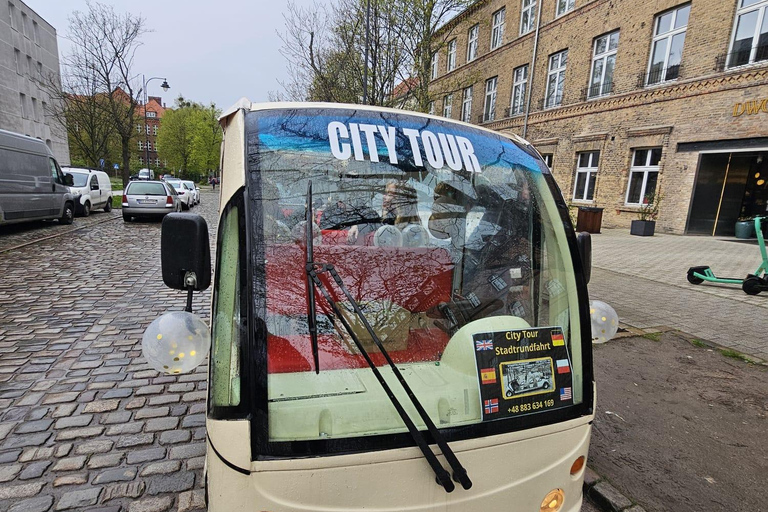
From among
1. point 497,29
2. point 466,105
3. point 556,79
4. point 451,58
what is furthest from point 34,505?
point 451,58

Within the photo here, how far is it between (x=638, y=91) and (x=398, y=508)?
756 inches

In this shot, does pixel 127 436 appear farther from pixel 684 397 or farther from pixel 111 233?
pixel 111 233

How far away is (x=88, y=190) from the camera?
16641mm

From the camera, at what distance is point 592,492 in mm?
2615

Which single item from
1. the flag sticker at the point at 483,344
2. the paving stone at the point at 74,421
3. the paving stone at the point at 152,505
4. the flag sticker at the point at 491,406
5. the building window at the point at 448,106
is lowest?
the paving stone at the point at 152,505

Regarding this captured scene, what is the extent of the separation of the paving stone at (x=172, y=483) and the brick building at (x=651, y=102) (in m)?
15.4

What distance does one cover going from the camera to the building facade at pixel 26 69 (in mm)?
33812

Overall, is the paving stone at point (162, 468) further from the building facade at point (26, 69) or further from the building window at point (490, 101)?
the building facade at point (26, 69)

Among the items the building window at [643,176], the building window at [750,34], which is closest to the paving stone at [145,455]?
the building window at [643,176]

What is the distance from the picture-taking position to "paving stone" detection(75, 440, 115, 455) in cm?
272

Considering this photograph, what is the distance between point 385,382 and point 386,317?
15.3 inches

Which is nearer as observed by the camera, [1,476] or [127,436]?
[1,476]

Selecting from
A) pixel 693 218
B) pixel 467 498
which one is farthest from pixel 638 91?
pixel 467 498

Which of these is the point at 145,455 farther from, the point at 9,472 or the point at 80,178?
the point at 80,178
